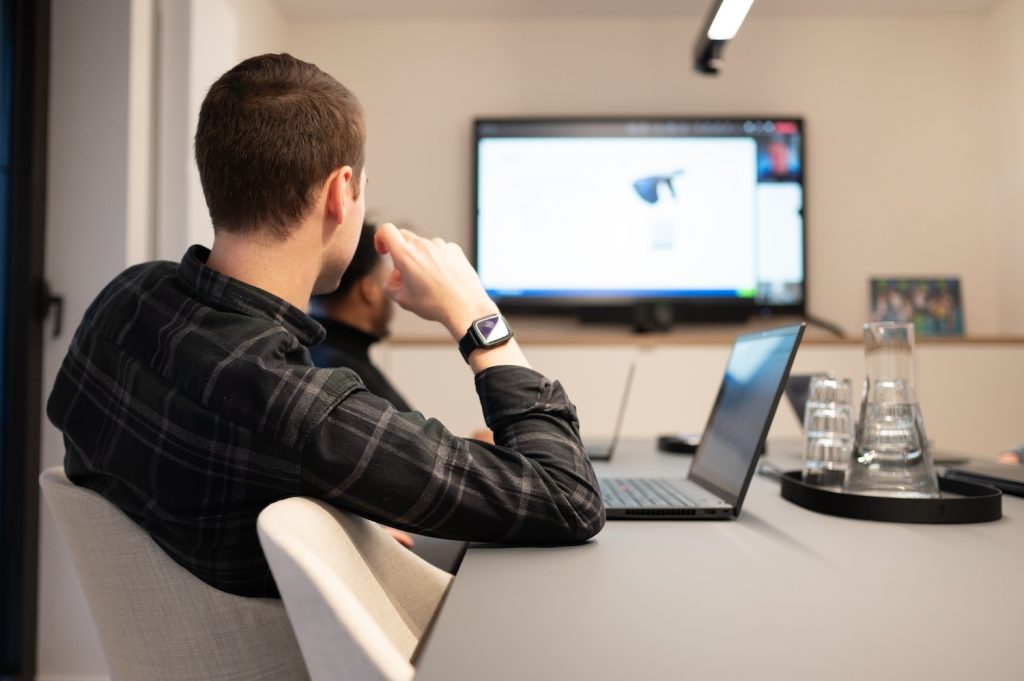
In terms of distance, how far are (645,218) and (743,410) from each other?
2594 mm

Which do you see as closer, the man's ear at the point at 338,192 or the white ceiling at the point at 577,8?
the man's ear at the point at 338,192

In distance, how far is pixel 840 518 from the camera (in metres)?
0.96

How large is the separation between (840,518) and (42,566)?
220 cm

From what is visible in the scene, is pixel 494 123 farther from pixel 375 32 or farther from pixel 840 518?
pixel 840 518

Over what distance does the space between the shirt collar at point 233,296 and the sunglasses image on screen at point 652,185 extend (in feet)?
9.68

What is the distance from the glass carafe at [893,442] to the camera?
0.97 meters

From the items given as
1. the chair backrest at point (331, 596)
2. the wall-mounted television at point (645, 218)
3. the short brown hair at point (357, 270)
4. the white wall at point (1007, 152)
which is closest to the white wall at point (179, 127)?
the short brown hair at point (357, 270)

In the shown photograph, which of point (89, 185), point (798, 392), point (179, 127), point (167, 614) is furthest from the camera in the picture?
point (179, 127)

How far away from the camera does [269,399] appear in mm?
699

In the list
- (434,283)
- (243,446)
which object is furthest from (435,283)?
(243,446)

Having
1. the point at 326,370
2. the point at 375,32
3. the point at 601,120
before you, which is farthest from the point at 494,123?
the point at 326,370

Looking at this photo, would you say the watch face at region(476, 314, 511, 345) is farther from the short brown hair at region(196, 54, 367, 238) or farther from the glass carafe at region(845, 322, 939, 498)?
the glass carafe at region(845, 322, 939, 498)

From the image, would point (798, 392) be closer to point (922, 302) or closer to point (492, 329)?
point (492, 329)

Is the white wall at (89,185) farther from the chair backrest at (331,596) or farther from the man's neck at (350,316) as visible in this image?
the chair backrest at (331,596)
